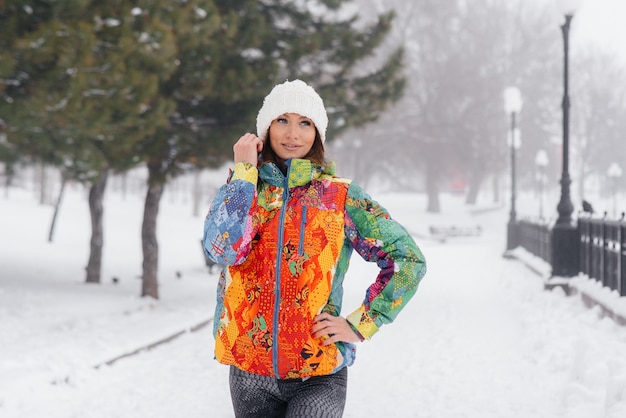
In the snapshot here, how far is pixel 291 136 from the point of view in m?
2.26

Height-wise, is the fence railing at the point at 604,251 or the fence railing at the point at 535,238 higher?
the fence railing at the point at 604,251

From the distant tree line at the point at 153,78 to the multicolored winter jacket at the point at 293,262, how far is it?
521 cm

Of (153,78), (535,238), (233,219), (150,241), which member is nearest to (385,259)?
(233,219)

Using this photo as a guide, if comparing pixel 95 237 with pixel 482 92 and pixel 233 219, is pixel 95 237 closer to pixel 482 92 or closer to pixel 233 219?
pixel 233 219

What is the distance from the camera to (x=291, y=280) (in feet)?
6.88

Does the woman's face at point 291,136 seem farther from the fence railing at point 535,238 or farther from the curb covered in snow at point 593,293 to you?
the fence railing at point 535,238

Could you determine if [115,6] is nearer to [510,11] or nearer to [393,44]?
[393,44]

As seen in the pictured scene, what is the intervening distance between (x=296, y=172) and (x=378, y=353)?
5.58 m

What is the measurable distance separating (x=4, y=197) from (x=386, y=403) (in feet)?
100

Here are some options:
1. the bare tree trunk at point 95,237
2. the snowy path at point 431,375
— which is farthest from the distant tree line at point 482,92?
the snowy path at point 431,375

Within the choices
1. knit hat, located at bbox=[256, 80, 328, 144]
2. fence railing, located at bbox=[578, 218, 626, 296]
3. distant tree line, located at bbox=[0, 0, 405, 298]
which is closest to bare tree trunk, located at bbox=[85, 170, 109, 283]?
distant tree line, located at bbox=[0, 0, 405, 298]

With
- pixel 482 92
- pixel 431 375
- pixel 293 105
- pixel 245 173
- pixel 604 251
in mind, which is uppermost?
pixel 482 92

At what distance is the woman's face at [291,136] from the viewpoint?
226cm

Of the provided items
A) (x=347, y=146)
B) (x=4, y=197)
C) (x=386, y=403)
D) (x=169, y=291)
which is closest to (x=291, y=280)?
(x=386, y=403)
